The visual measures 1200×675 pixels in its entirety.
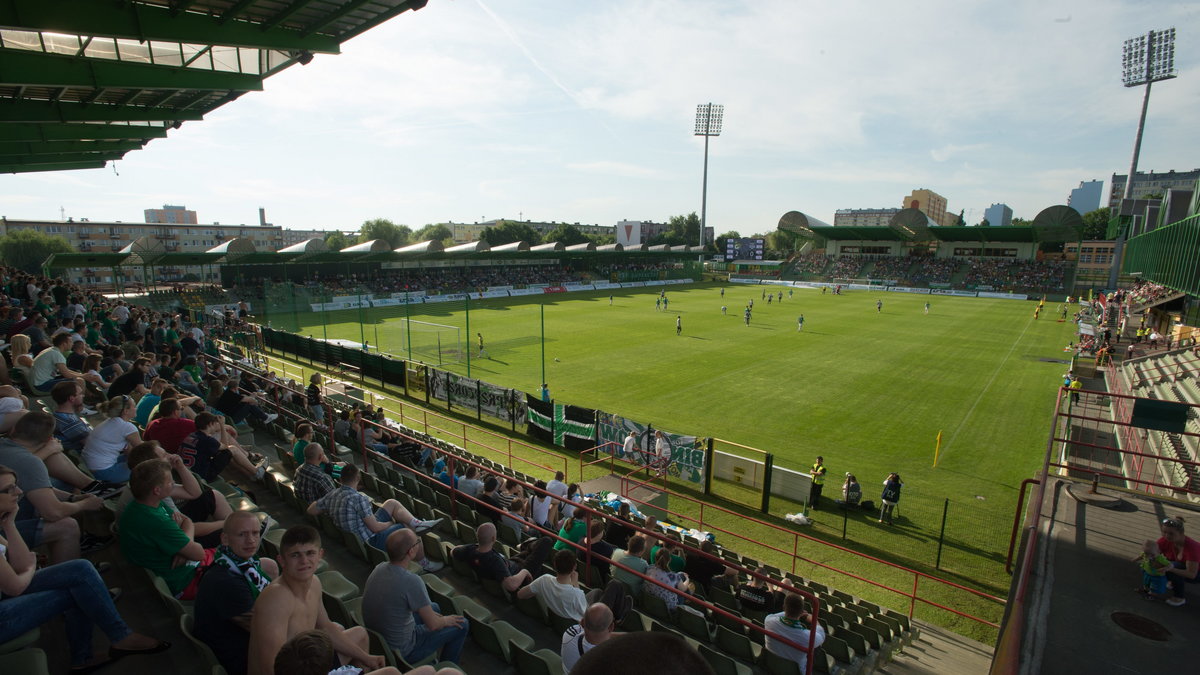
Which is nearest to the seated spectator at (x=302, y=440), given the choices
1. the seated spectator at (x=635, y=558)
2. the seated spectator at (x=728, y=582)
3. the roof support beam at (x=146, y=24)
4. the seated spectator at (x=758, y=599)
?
the seated spectator at (x=635, y=558)

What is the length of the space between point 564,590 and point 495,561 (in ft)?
3.55

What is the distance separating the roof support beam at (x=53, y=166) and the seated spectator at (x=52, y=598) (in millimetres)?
23556

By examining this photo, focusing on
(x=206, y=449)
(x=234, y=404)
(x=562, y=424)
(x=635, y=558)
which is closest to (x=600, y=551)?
A: (x=635, y=558)

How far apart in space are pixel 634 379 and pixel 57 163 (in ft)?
74.9

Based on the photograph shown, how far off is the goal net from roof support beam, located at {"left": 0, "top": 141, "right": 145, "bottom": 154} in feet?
40.9

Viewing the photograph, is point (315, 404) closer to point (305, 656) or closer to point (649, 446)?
point (649, 446)

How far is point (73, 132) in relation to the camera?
14992 millimetres

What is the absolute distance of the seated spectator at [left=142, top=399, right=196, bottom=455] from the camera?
6520 millimetres

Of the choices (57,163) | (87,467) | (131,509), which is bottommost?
(87,467)

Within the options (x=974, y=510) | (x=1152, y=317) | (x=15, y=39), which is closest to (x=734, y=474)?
(x=974, y=510)

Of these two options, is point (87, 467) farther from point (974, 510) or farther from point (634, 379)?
point (634, 379)

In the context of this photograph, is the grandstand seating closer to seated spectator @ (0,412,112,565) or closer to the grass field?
seated spectator @ (0,412,112,565)

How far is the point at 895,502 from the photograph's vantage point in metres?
13.2

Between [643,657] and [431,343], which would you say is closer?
[643,657]
